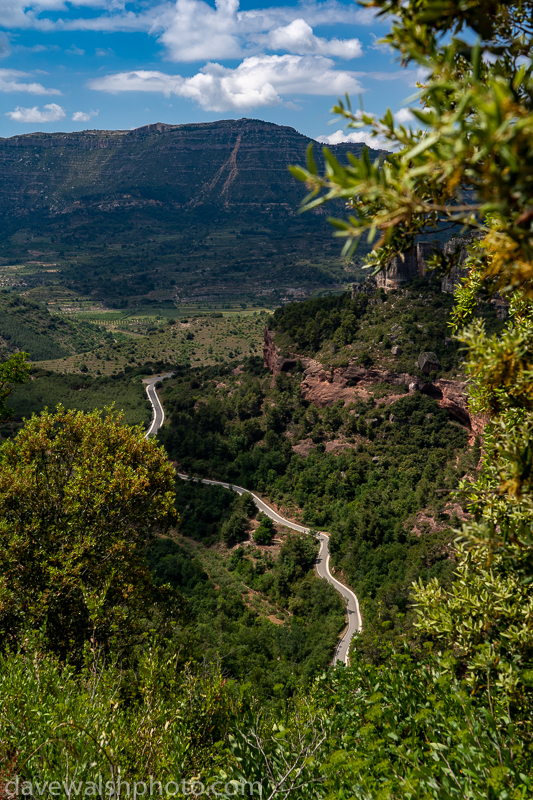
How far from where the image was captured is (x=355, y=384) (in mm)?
49875

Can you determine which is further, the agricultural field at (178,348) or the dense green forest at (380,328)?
the agricultural field at (178,348)

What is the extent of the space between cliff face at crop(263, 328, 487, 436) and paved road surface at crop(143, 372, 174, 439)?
56.3 ft

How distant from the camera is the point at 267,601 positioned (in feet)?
116

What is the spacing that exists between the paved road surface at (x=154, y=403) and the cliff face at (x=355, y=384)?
17145 millimetres

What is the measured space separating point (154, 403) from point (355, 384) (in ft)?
110

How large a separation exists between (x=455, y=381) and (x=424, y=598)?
3703 cm

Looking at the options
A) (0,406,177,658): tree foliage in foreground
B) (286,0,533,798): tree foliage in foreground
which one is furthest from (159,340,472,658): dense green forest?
(286,0,533,798): tree foliage in foreground

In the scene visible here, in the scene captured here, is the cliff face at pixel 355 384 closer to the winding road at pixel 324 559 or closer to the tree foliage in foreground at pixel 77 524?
the winding road at pixel 324 559

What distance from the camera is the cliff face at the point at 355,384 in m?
39.6

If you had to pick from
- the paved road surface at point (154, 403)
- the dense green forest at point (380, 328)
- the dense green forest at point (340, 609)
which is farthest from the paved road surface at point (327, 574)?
the dense green forest at point (380, 328)

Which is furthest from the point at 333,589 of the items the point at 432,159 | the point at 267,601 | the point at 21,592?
the point at 432,159

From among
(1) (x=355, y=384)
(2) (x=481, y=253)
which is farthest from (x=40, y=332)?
(2) (x=481, y=253)

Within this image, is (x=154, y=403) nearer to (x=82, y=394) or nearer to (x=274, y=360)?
(x=82, y=394)

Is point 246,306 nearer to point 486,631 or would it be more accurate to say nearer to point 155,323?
point 155,323
